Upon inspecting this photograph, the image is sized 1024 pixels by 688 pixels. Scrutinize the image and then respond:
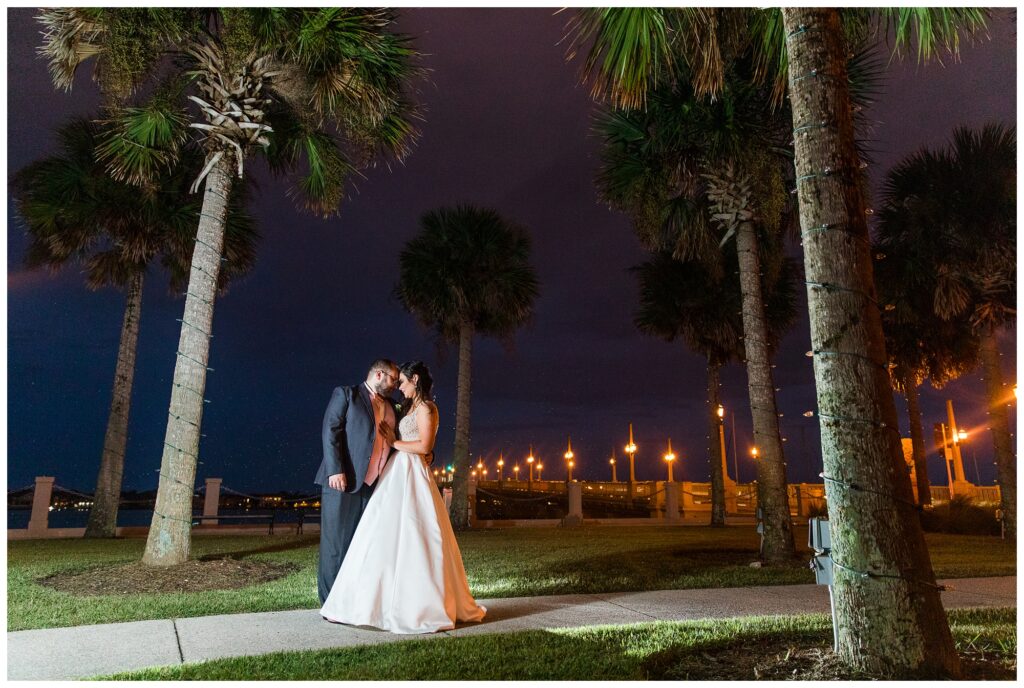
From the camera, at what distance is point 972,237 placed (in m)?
15.3

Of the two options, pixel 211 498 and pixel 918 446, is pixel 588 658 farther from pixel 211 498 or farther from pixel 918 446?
pixel 918 446

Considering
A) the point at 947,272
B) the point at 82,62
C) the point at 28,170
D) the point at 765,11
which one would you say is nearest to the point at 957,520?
the point at 947,272

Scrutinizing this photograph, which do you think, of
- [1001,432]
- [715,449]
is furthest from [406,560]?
[1001,432]

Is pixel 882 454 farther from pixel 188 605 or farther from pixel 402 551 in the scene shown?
pixel 188 605

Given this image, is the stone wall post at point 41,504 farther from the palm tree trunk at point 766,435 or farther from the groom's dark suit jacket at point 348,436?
the palm tree trunk at point 766,435

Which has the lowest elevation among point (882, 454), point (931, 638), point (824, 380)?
point (931, 638)

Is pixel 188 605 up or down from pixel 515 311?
down

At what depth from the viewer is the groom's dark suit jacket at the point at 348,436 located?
5.73m

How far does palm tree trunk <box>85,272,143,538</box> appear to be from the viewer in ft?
47.7

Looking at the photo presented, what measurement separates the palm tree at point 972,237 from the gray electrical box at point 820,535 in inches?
552

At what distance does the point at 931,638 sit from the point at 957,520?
1863 centimetres

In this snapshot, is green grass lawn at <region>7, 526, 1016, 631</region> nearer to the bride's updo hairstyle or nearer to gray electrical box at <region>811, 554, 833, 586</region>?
the bride's updo hairstyle

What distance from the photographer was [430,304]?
63.3 ft

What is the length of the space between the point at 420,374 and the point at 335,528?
1510mm
